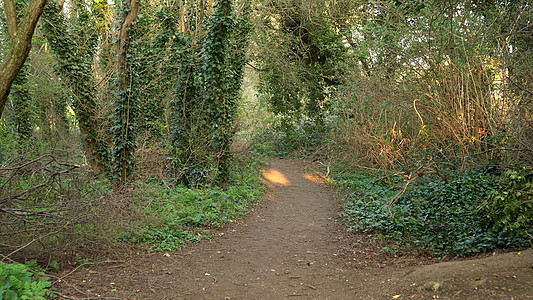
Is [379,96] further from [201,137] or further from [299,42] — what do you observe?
[299,42]

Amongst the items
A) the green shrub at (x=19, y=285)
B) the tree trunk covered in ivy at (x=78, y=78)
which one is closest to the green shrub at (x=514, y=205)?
the green shrub at (x=19, y=285)

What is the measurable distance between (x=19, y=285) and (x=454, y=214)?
7.05 metres

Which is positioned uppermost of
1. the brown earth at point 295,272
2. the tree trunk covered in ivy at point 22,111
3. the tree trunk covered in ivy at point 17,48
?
the tree trunk covered in ivy at point 17,48

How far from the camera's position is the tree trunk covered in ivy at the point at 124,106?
32.4ft

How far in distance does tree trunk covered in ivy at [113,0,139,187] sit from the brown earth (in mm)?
3345

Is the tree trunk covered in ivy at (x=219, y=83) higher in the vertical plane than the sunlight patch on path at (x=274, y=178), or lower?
higher

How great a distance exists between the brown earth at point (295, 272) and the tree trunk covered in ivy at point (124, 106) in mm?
3345

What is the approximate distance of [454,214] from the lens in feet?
24.7

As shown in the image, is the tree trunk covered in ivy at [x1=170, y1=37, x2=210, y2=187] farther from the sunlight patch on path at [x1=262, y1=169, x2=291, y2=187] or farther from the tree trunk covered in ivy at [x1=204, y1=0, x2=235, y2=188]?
the sunlight patch on path at [x1=262, y1=169, x2=291, y2=187]

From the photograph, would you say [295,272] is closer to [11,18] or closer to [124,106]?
[11,18]

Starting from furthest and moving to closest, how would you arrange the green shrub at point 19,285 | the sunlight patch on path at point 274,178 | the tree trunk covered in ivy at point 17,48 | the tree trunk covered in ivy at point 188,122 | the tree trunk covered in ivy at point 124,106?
the sunlight patch on path at point 274,178 → the tree trunk covered in ivy at point 188,122 → the tree trunk covered in ivy at point 124,106 → the tree trunk covered in ivy at point 17,48 → the green shrub at point 19,285

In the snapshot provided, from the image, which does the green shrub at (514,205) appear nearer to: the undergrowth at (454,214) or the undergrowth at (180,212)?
the undergrowth at (454,214)

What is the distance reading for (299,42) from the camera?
20859 millimetres

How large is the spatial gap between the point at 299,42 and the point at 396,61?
1022 cm
